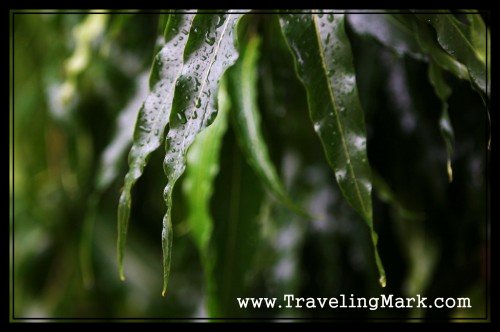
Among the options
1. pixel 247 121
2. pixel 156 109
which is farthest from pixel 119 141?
pixel 156 109

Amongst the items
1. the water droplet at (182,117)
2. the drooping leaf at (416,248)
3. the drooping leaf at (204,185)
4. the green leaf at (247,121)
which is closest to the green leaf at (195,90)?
the water droplet at (182,117)

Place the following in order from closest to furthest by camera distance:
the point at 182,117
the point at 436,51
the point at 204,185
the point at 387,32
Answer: the point at 182,117
the point at 436,51
the point at 387,32
the point at 204,185

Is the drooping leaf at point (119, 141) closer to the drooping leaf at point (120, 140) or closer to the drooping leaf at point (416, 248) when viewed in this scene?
the drooping leaf at point (120, 140)

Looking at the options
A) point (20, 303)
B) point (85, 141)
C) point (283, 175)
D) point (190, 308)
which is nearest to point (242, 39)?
point (283, 175)

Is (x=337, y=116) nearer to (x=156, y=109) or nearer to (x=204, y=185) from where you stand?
(x=156, y=109)

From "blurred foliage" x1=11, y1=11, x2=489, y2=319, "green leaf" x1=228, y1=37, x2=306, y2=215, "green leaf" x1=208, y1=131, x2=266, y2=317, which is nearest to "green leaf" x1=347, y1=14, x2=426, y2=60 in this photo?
A: "blurred foliage" x1=11, y1=11, x2=489, y2=319

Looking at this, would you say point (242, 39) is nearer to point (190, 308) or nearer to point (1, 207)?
point (1, 207)

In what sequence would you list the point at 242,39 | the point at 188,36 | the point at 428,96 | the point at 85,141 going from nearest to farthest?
the point at 188,36
the point at 242,39
the point at 428,96
the point at 85,141
